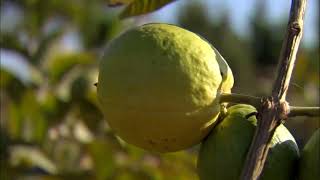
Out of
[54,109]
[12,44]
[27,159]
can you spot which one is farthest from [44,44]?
[27,159]

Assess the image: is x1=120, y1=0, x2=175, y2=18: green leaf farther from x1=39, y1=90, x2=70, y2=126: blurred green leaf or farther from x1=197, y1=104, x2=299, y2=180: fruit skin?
x1=39, y1=90, x2=70, y2=126: blurred green leaf

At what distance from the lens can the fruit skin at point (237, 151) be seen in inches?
45.2

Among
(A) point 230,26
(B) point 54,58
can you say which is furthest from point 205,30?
(B) point 54,58

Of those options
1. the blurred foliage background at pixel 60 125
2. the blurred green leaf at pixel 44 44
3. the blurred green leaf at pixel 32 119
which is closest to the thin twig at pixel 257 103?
the blurred foliage background at pixel 60 125

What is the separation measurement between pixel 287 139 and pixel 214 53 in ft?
0.57

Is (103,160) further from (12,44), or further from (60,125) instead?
(12,44)

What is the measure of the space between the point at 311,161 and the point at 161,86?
24 cm

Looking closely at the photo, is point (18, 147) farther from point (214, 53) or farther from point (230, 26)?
point (230, 26)

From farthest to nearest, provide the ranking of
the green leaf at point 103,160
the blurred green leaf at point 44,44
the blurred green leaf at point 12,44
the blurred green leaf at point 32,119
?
the blurred green leaf at point 44,44 < the blurred green leaf at point 12,44 < the blurred green leaf at point 32,119 < the green leaf at point 103,160

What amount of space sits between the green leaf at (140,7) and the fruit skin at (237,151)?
383 millimetres

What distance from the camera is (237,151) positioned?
1.15m

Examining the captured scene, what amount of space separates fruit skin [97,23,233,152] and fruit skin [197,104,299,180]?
1.1 inches

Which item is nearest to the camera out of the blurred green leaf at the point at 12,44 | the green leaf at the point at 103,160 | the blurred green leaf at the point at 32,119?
the green leaf at the point at 103,160

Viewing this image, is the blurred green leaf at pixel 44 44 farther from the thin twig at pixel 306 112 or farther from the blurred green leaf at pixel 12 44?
the thin twig at pixel 306 112
